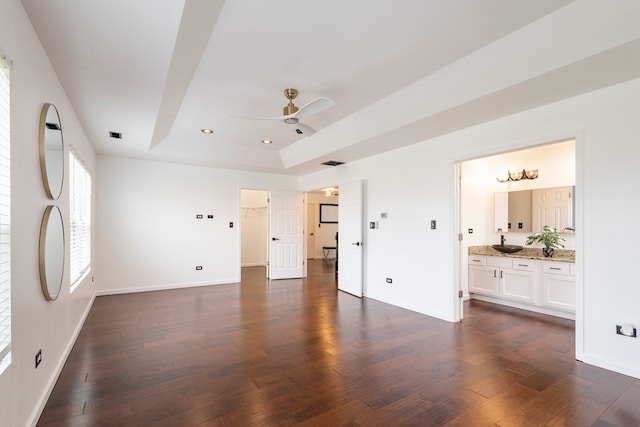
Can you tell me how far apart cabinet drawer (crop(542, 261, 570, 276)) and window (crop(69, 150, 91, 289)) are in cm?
593

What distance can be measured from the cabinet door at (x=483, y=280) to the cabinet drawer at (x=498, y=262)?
0.08m

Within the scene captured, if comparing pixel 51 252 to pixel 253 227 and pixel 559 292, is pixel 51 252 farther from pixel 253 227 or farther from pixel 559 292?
pixel 253 227

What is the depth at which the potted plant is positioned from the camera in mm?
4559

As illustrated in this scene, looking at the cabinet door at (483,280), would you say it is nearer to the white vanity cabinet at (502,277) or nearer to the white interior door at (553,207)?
the white vanity cabinet at (502,277)

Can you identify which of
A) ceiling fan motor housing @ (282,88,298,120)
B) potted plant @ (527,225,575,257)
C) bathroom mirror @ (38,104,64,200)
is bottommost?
potted plant @ (527,225,575,257)

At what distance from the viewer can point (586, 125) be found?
2.86m

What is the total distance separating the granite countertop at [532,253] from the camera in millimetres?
4387

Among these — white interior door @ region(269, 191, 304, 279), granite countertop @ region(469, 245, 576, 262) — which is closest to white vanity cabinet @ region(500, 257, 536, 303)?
granite countertop @ region(469, 245, 576, 262)

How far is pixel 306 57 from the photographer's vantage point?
272 cm

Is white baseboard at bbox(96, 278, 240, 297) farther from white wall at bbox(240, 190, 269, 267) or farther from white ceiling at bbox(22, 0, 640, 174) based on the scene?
white ceiling at bbox(22, 0, 640, 174)

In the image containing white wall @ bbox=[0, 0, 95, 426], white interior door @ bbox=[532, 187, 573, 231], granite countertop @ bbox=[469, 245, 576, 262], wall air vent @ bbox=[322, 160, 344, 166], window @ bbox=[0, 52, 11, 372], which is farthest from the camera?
wall air vent @ bbox=[322, 160, 344, 166]

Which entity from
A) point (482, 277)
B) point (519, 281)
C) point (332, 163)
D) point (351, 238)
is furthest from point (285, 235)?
point (519, 281)

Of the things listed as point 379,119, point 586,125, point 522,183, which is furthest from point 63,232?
point 522,183

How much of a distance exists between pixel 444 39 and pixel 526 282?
12.5 feet
